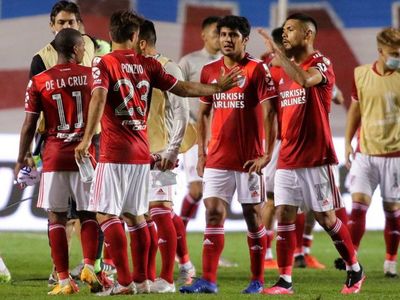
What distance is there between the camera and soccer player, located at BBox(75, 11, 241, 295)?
8078 mm

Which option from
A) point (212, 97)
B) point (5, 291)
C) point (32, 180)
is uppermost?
point (212, 97)

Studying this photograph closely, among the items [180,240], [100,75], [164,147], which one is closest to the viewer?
[100,75]

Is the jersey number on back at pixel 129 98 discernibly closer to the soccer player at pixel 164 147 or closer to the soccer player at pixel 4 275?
the soccer player at pixel 164 147

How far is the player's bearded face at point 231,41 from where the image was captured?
29.0 feet

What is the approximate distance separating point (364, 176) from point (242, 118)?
2.23 meters

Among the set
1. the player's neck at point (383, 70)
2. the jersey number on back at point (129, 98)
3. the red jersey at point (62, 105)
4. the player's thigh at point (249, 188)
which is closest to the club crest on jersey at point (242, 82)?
the player's thigh at point (249, 188)

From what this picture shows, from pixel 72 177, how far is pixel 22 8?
26.9 ft

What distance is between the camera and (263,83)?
8773 millimetres

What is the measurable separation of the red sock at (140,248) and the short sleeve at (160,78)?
0.95 m

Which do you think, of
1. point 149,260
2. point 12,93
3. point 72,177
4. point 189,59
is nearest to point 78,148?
point 72,177

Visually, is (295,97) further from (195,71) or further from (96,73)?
(195,71)

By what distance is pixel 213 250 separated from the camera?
875 centimetres

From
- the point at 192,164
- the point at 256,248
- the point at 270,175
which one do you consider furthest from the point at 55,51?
the point at 270,175

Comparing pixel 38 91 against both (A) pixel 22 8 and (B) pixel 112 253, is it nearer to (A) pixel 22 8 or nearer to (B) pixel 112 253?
(B) pixel 112 253
